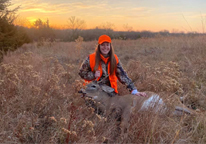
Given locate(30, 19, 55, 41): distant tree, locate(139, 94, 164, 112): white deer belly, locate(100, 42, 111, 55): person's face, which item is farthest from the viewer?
locate(30, 19, 55, 41): distant tree

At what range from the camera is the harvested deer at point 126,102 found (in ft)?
9.86

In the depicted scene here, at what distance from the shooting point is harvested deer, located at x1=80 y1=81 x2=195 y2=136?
9.86ft

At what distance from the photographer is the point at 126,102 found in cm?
335

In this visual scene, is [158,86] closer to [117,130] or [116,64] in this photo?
[116,64]

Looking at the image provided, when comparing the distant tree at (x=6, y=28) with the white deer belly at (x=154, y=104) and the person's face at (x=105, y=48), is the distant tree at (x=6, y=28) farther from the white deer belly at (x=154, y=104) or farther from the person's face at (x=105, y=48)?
the white deer belly at (x=154, y=104)

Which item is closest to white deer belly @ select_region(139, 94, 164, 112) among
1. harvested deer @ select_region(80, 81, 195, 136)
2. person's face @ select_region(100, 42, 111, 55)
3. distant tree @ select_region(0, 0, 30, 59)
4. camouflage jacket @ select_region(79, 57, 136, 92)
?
harvested deer @ select_region(80, 81, 195, 136)

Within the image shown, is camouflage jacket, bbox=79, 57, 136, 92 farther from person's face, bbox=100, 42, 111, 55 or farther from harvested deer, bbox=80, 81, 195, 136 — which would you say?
harvested deer, bbox=80, 81, 195, 136

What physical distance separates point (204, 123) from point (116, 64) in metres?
1.99

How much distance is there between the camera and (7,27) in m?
10.5

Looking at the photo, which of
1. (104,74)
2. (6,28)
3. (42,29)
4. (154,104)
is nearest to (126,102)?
(154,104)

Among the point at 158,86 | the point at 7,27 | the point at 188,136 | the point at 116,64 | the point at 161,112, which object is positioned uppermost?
the point at 7,27

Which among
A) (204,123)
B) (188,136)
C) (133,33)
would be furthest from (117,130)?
(133,33)

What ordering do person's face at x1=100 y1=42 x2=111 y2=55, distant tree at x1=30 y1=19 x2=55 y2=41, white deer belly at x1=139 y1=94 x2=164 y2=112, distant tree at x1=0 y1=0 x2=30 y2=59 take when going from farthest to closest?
1. distant tree at x1=30 y1=19 x2=55 y2=41
2. distant tree at x1=0 y1=0 x2=30 y2=59
3. person's face at x1=100 y1=42 x2=111 y2=55
4. white deer belly at x1=139 y1=94 x2=164 y2=112

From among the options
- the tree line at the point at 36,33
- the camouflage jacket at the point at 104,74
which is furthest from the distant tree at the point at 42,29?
the camouflage jacket at the point at 104,74
